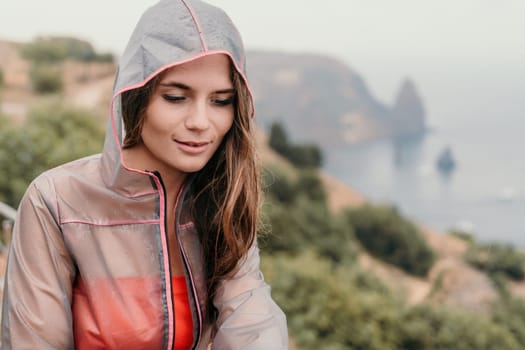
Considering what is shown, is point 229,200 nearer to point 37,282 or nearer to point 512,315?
point 37,282

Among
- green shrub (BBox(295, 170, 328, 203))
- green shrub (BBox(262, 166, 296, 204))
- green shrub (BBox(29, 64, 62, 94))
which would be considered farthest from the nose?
green shrub (BBox(29, 64, 62, 94))

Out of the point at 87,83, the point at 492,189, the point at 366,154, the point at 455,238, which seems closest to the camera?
the point at 455,238

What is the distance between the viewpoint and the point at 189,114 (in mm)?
1256

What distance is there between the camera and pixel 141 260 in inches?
52.3

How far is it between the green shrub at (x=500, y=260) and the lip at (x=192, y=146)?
69.1 ft

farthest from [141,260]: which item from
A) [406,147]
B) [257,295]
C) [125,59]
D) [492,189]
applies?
[406,147]

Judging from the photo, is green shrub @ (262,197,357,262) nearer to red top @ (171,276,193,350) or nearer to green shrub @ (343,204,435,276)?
green shrub @ (343,204,435,276)

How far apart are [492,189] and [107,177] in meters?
71.0

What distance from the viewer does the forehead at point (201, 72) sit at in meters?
1.20

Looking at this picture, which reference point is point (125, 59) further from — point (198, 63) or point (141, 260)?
point (141, 260)

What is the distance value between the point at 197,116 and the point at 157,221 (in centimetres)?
29

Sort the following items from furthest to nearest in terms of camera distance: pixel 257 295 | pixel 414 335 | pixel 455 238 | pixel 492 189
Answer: pixel 492 189 → pixel 455 238 → pixel 414 335 → pixel 257 295

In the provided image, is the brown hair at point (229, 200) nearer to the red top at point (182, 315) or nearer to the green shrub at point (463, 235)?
the red top at point (182, 315)

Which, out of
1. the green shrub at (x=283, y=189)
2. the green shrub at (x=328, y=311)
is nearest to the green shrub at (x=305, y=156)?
the green shrub at (x=283, y=189)
